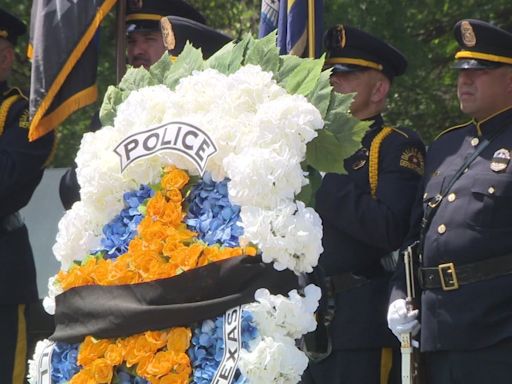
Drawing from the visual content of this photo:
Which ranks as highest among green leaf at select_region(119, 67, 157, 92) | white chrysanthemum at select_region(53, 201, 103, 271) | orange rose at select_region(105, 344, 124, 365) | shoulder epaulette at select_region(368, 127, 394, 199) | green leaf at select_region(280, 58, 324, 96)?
shoulder epaulette at select_region(368, 127, 394, 199)

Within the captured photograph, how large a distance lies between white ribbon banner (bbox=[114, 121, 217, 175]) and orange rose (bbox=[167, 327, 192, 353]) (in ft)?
1.66

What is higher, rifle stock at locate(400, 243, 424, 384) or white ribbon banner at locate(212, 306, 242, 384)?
rifle stock at locate(400, 243, 424, 384)

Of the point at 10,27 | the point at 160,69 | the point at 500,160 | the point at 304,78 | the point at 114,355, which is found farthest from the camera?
the point at 10,27

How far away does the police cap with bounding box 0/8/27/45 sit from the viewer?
6320mm

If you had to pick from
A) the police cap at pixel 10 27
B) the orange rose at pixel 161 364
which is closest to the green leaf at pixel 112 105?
the orange rose at pixel 161 364

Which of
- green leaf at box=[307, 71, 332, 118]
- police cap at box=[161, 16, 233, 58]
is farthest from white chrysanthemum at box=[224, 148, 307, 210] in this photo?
police cap at box=[161, 16, 233, 58]

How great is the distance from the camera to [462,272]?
15.9 feet

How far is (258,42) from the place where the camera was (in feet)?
13.8

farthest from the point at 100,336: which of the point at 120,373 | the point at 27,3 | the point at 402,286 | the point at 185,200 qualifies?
the point at 27,3

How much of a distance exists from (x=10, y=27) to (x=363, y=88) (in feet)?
6.27

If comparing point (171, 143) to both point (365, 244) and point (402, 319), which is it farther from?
point (365, 244)

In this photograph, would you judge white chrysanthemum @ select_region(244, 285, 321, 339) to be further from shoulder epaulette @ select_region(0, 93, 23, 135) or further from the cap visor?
shoulder epaulette @ select_region(0, 93, 23, 135)

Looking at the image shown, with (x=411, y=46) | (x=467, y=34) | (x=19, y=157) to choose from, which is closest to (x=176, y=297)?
(x=467, y=34)

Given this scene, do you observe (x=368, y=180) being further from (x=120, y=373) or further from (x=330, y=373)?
(x=120, y=373)
